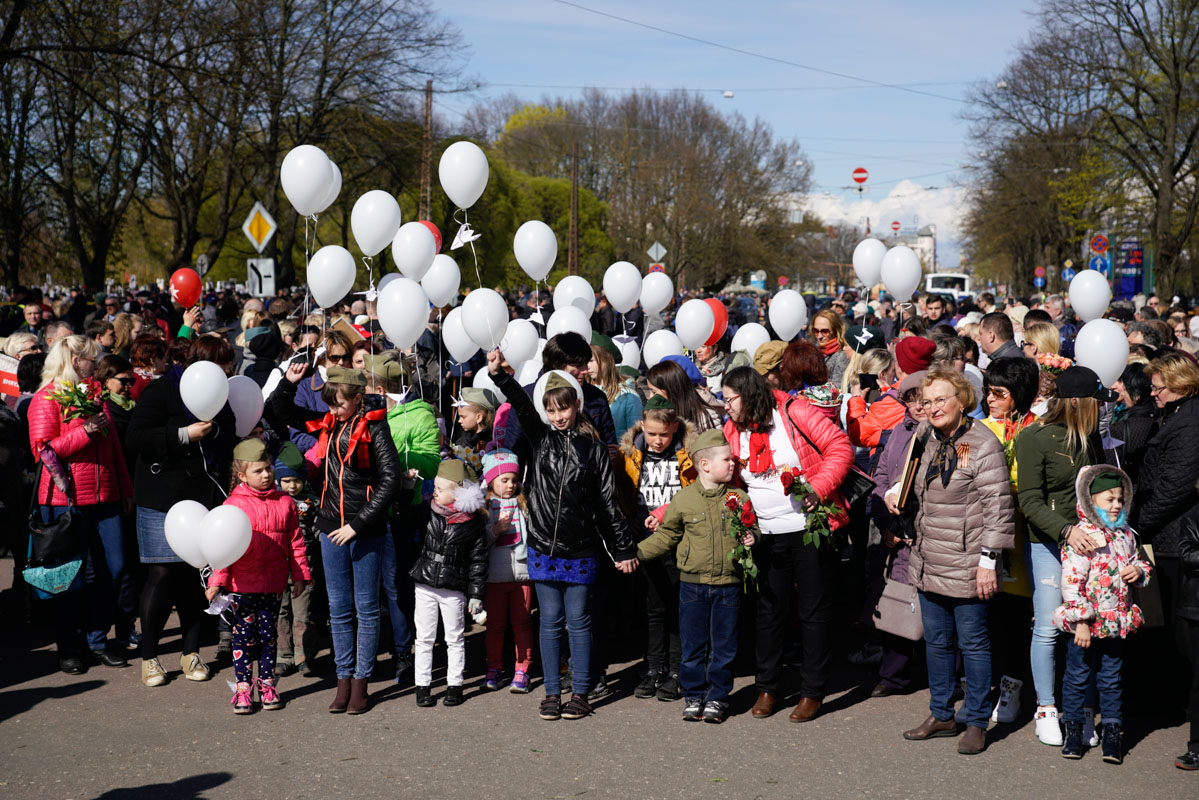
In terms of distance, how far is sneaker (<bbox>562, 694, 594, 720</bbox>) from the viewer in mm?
5629

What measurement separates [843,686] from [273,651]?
3157 mm

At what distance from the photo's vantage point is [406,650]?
6.37 m

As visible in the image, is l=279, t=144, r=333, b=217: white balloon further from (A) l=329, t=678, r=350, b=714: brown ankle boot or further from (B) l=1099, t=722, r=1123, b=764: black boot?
(B) l=1099, t=722, r=1123, b=764: black boot

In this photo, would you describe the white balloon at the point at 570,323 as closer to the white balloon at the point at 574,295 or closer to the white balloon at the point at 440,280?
the white balloon at the point at 440,280

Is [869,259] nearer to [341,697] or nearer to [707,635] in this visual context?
[707,635]

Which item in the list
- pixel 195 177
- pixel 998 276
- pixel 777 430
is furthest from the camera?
A: pixel 998 276

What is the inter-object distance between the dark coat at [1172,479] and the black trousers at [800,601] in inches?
61.0

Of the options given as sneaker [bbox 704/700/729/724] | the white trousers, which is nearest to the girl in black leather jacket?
the white trousers

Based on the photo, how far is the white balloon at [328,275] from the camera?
7.45m

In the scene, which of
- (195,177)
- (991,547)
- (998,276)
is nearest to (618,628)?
(991,547)

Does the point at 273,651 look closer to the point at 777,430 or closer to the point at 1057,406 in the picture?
the point at 777,430

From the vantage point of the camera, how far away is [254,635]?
5.78 meters

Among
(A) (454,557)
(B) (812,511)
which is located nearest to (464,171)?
(A) (454,557)

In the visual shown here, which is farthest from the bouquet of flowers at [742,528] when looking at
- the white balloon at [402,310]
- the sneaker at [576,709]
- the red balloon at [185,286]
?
the red balloon at [185,286]
